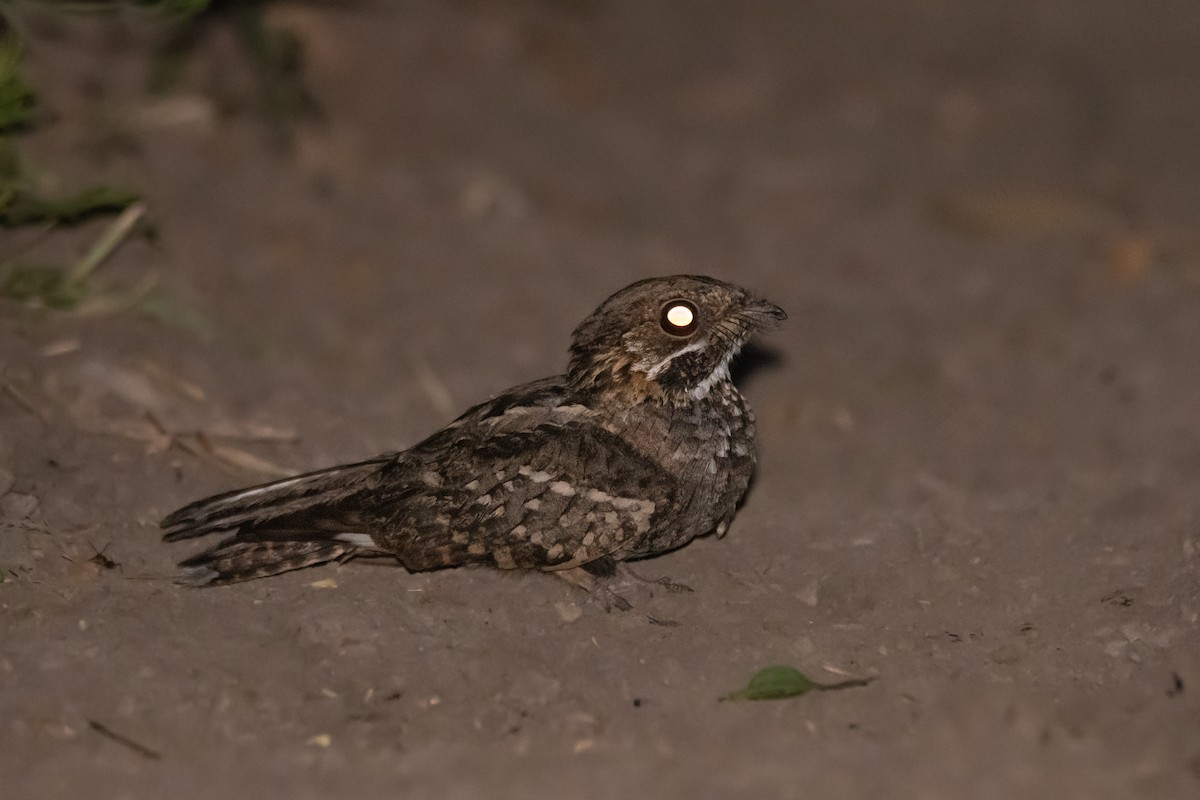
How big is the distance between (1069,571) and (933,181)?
4463 mm

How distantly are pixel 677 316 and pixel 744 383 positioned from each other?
6.30 ft

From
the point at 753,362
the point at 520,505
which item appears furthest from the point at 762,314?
the point at 753,362

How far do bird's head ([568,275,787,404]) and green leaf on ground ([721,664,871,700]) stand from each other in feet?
3.35

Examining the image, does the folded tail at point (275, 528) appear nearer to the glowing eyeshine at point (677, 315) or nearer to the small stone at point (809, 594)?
the glowing eyeshine at point (677, 315)

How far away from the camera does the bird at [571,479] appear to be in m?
3.96

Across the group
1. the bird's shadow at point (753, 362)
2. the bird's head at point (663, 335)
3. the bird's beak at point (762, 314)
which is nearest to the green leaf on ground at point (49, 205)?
the bird's head at point (663, 335)

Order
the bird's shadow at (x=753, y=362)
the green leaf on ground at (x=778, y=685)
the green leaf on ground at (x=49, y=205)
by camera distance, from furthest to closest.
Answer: the bird's shadow at (x=753, y=362)
the green leaf on ground at (x=49, y=205)
the green leaf on ground at (x=778, y=685)

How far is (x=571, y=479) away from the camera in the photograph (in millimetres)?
3986

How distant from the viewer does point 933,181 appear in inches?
325

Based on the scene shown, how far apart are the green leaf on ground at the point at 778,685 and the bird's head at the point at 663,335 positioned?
3.35ft

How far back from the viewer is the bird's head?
13.6 ft

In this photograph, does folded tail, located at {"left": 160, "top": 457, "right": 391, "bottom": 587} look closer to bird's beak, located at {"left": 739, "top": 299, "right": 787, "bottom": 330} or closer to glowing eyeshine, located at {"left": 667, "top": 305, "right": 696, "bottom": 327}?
glowing eyeshine, located at {"left": 667, "top": 305, "right": 696, "bottom": 327}

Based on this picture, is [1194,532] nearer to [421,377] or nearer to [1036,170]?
[421,377]

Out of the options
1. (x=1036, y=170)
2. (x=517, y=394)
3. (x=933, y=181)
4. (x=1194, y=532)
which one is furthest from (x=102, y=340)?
(x=1036, y=170)
